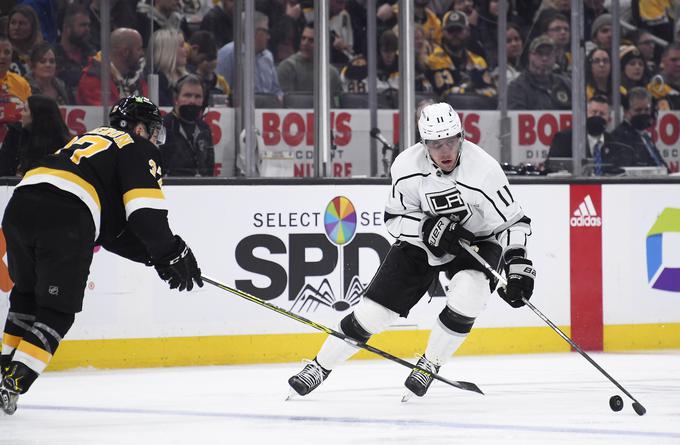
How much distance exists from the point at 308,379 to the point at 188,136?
6.16 ft

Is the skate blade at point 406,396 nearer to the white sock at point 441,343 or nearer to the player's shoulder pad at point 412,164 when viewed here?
the white sock at point 441,343

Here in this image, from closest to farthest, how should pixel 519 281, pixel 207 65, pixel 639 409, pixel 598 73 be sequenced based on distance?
1. pixel 639 409
2. pixel 519 281
3. pixel 207 65
4. pixel 598 73

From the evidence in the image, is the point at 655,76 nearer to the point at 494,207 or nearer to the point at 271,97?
the point at 271,97

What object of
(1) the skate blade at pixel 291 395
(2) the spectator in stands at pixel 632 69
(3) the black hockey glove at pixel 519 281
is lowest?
(1) the skate blade at pixel 291 395

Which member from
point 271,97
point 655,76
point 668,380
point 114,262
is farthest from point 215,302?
A: point 655,76

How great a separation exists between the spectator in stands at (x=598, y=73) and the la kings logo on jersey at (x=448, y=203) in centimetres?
247

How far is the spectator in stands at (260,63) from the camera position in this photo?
19.9 ft

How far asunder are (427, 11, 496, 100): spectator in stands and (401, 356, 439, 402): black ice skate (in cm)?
250

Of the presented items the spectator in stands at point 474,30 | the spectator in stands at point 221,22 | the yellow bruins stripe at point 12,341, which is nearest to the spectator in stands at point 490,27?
the spectator in stands at point 474,30

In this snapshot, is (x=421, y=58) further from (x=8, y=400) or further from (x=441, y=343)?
(x=8, y=400)

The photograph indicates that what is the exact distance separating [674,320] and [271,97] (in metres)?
2.42

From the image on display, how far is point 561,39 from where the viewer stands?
6781 millimetres

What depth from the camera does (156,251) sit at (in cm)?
394

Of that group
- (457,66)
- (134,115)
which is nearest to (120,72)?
(134,115)
